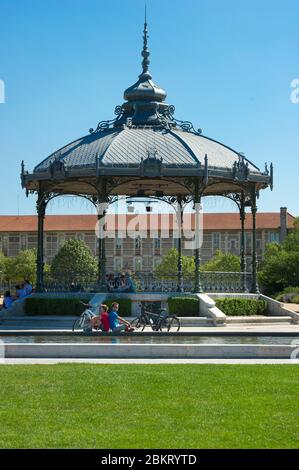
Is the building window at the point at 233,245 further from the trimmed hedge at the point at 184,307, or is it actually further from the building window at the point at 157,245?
the trimmed hedge at the point at 184,307

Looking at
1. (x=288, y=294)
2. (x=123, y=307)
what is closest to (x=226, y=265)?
(x=288, y=294)

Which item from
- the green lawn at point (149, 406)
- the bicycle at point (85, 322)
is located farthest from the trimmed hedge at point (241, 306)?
the green lawn at point (149, 406)

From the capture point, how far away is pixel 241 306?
34.7 metres

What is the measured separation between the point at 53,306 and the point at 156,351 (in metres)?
15.7

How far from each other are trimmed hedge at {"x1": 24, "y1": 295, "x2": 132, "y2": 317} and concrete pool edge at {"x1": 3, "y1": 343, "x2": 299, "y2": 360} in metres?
14.5

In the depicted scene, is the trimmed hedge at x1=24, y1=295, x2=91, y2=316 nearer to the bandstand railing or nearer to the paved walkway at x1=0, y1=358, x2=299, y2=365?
the bandstand railing

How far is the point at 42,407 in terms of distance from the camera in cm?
1210

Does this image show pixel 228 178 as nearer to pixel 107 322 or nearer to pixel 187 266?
pixel 107 322

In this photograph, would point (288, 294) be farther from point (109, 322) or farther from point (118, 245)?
point (118, 245)

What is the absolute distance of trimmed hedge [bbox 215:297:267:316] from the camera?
3409cm

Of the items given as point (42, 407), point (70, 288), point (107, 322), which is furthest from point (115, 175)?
point (42, 407)

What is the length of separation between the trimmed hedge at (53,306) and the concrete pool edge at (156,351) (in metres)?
14.9

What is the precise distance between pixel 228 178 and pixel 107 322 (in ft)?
40.8

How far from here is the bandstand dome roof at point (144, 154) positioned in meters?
33.6
